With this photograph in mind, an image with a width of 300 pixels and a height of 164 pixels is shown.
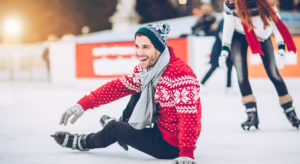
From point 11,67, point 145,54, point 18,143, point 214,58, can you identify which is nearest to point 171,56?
point 145,54

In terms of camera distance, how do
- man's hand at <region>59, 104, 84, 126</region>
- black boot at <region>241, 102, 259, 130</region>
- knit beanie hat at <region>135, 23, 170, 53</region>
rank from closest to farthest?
1. knit beanie hat at <region>135, 23, 170, 53</region>
2. man's hand at <region>59, 104, 84, 126</region>
3. black boot at <region>241, 102, 259, 130</region>

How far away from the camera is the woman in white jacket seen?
4031mm

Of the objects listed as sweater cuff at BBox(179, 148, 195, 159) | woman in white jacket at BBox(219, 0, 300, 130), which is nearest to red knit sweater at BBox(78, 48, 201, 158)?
sweater cuff at BBox(179, 148, 195, 159)

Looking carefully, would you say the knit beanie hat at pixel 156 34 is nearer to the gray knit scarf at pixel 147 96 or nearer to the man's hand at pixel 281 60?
the gray knit scarf at pixel 147 96

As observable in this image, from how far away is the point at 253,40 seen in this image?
4004 millimetres

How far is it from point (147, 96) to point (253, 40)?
5.15ft

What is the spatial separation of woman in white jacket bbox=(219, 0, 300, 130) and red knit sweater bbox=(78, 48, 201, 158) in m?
1.44

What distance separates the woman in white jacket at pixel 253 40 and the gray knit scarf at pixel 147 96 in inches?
58.3

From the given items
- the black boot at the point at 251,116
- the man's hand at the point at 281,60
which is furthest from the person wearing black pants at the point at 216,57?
the black boot at the point at 251,116

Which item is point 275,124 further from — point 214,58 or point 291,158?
point 214,58

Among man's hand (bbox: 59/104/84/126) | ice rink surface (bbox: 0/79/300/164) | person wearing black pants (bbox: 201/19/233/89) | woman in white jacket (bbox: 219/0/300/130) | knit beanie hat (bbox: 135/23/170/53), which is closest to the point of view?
knit beanie hat (bbox: 135/23/170/53)

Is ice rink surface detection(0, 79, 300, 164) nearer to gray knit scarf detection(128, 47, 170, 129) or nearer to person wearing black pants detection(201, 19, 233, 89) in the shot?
gray knit scarf detection(128, 47, 170, 129)

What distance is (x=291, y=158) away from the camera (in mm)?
2965

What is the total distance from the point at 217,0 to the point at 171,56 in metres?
20.6
